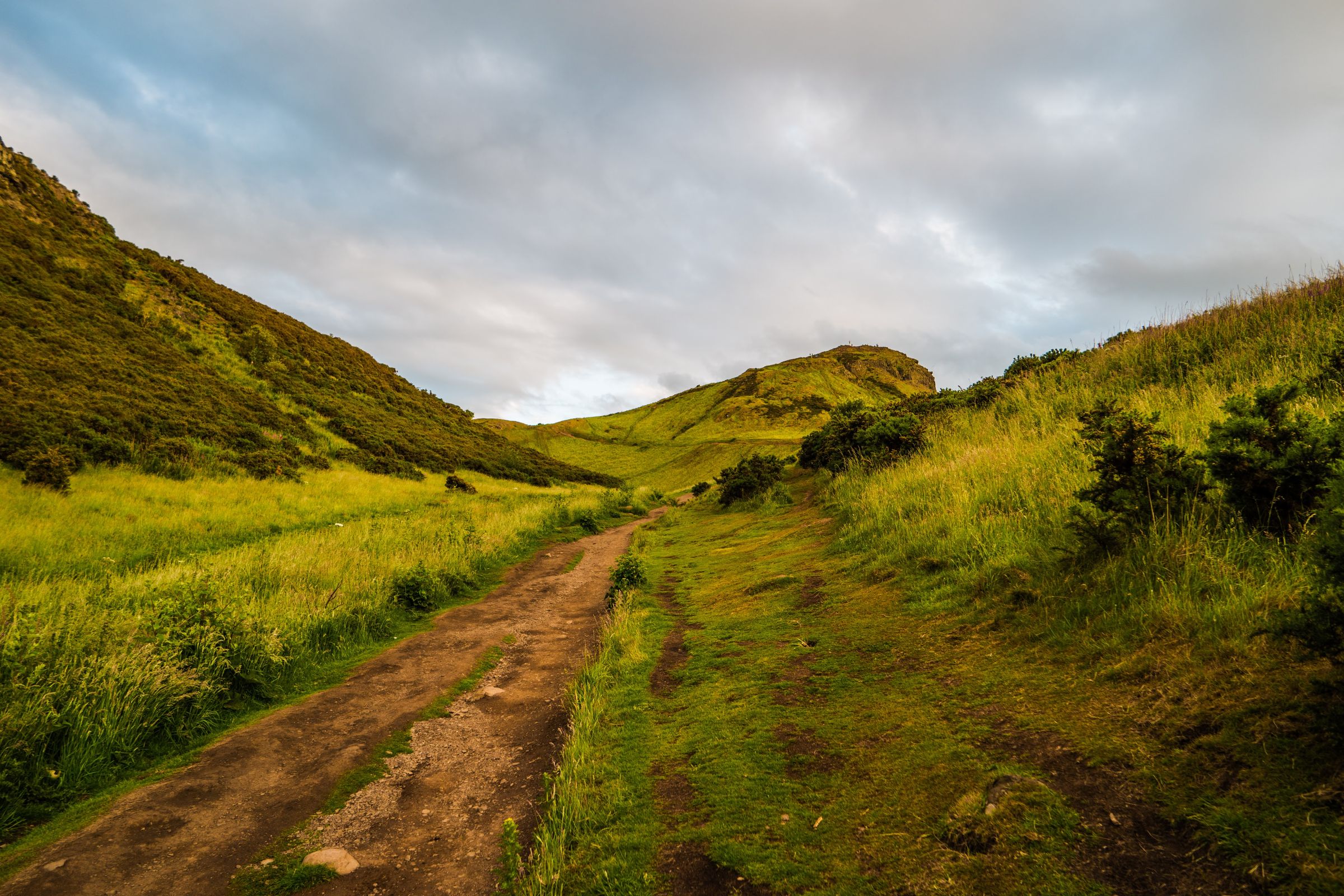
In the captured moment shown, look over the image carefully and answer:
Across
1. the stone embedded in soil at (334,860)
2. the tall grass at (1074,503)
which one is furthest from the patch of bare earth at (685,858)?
the tall grass at (1074,503)

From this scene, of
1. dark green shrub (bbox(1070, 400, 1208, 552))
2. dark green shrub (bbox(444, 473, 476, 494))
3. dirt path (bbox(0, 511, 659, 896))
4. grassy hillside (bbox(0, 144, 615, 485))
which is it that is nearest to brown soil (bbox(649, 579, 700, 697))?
dirt path (bbox(0, 511, 659, 896))

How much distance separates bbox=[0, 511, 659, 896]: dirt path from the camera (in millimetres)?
5051

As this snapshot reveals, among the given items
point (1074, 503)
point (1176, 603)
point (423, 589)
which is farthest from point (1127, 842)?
point (423, 589)

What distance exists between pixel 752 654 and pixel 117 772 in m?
7.63

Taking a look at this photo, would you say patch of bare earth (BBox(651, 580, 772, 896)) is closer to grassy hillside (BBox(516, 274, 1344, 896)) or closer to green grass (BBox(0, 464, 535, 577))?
grassy hillside (BBox(516, 274, 1344, 896))

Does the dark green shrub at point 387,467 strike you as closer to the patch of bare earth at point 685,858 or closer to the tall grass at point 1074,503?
the tall grass at point 1074,503

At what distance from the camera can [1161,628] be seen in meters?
4.95

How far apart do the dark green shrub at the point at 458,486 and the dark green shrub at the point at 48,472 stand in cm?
1952

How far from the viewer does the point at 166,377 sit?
31.1 metres

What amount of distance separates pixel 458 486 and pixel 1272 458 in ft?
123

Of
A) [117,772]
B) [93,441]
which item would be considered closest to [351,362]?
[93,441]

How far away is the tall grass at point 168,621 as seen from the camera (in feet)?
21.2

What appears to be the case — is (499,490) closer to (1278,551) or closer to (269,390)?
(269,390)

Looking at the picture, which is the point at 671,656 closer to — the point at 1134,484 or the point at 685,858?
the point at 685,858
